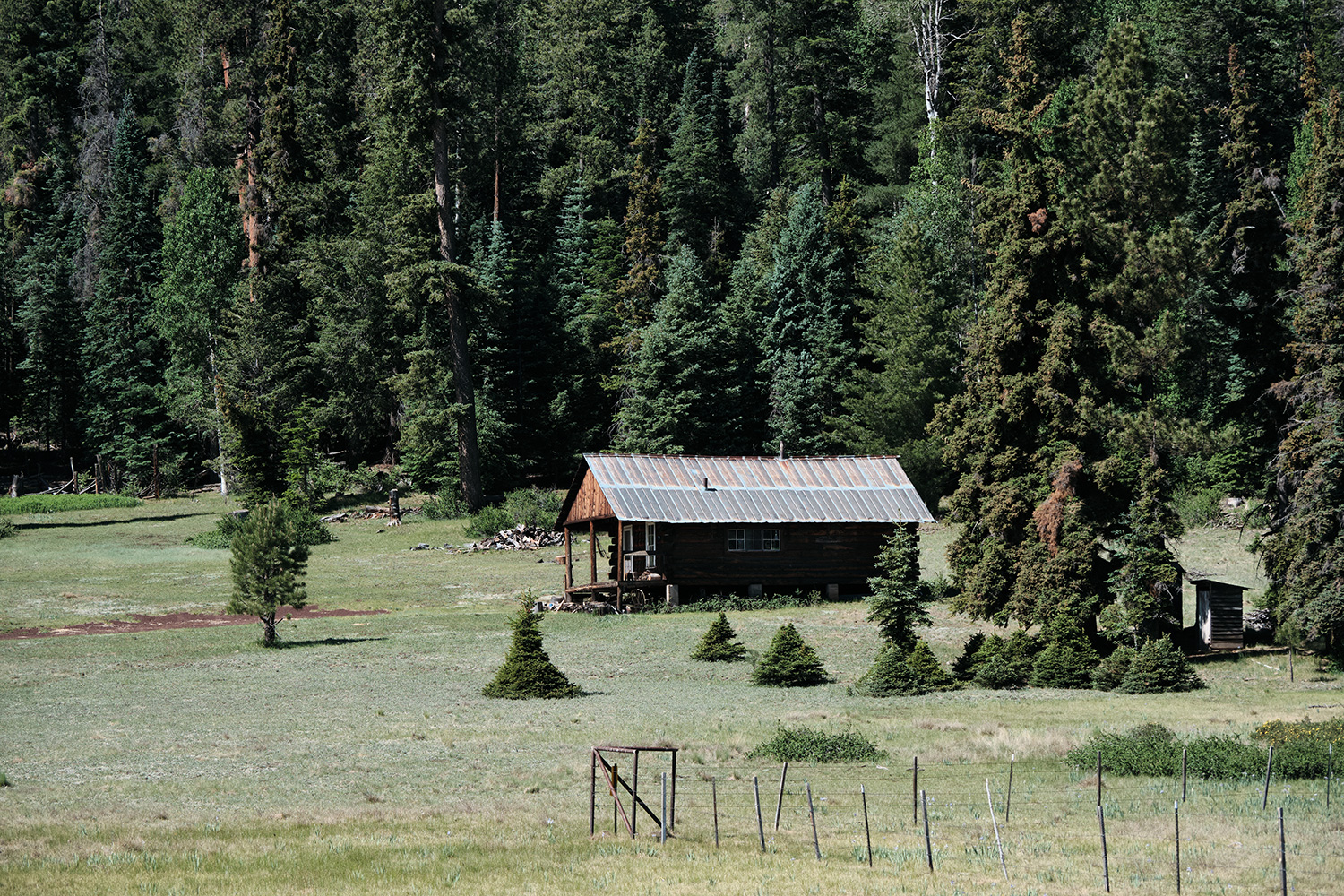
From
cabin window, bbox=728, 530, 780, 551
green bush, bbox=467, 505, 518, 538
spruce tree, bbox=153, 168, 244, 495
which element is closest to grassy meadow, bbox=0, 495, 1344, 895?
cabin window, bbox=728, 530, 780, 551

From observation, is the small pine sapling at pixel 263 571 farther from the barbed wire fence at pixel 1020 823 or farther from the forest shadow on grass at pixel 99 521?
the forest shadow on grass at pixel 99 521

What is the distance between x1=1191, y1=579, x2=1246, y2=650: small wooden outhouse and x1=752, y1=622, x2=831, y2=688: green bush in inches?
483

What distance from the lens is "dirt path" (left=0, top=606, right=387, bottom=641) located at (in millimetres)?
42625

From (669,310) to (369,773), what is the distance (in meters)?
52.4

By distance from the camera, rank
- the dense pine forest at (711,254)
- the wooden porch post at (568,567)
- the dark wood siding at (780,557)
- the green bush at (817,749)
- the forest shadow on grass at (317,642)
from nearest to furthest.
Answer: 1. the green bush at (817,749)
2. the dense pine forest at (711,254)
3. the forest shadow on grass at (317,642)
4. the wooden porch post at (568,567)
5. the dark wood siding at (780,557)

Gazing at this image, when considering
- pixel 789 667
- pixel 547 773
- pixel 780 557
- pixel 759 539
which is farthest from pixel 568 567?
pixel 547 773

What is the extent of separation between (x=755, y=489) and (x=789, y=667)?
56.4 ft

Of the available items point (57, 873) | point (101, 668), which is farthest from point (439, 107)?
point (57, 873)

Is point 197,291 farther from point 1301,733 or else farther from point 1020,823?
point 1020,823

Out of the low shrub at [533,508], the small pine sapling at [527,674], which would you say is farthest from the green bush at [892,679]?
the low shrub at [533,508]

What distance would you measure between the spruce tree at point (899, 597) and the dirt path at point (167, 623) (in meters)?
20.0

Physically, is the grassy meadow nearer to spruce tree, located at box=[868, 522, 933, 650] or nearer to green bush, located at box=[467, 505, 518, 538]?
spruce tree, located at box=[868, 522, 933, 650]

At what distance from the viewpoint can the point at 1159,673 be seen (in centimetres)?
3409

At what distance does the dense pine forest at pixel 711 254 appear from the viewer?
128 ft
